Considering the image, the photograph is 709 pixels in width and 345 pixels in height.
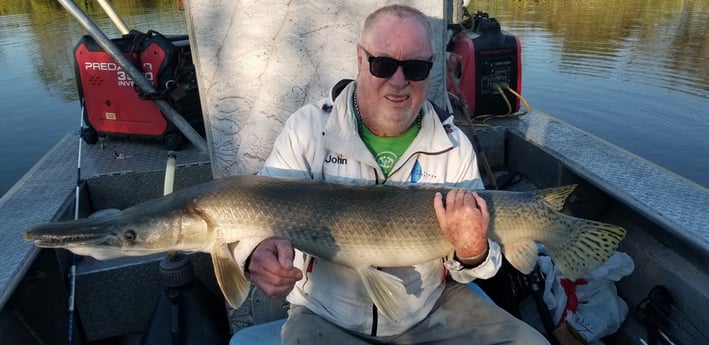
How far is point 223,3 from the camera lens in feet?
10.4

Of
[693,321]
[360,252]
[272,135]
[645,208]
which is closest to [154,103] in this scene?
[272,135]

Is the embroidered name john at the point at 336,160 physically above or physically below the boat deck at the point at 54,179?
above

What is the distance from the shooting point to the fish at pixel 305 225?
7.06ft

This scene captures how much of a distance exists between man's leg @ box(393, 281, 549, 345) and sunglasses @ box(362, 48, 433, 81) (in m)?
1.18

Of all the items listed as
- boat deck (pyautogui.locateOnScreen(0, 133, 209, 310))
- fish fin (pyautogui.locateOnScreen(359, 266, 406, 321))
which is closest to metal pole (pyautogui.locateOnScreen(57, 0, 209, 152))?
boat deck (pyautogui.locateOnScreen(0, 133, 209, 310))

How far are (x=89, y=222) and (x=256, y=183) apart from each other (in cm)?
74

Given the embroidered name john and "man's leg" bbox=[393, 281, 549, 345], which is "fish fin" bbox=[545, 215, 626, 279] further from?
the embroidered name john

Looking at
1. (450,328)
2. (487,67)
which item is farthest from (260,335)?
(487,67)

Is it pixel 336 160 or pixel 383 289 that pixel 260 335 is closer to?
pixel 383 289

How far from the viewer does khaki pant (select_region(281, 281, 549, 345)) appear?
229 centimetres

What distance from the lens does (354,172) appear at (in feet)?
8.35

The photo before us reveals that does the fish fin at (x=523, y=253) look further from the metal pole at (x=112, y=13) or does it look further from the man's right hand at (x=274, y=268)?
the metal pole at (x=112, y=13)

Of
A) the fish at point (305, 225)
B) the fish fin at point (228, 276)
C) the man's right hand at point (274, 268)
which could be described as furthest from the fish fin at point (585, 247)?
the fish fin at point (228, 276)

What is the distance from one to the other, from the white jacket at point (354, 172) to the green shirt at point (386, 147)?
55 mm
